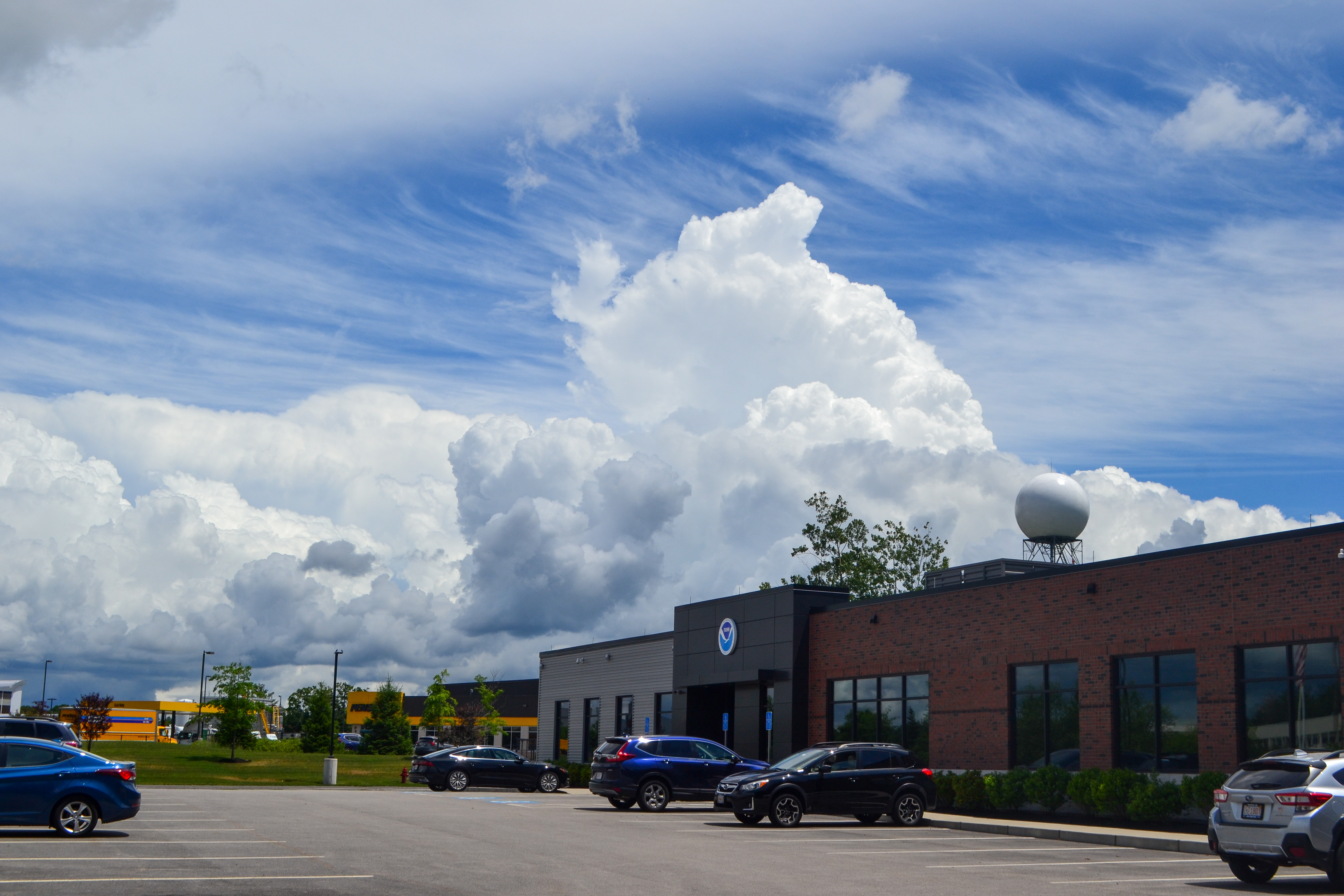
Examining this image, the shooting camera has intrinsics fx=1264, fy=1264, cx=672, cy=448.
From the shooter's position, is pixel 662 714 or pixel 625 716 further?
pixel 625 716

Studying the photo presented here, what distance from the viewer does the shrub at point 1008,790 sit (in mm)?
26578

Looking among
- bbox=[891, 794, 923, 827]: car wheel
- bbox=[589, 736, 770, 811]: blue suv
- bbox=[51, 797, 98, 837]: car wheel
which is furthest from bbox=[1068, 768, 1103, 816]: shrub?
bbox=[51, 797, 98, 837]: car wheel

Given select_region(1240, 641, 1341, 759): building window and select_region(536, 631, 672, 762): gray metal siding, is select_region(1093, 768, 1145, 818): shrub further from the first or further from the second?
select_region(536, 631, 672, 762): gray metal siding

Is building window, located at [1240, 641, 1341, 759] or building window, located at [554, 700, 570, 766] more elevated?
Result: building window, located at [1240, 641, 1341, 759]

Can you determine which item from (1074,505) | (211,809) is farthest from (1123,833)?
(211,809)

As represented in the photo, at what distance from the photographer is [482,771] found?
37875mm

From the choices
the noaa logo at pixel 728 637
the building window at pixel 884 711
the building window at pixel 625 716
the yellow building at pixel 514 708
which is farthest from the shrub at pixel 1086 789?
the yellow building at pixel 514 708

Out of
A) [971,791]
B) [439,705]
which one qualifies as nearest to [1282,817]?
[971,791]

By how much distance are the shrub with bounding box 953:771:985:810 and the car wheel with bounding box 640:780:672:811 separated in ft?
21.2

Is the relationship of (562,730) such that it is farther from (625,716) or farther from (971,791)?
(971,791)

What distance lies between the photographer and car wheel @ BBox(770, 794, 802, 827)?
2356cm

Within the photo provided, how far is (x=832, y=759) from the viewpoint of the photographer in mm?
24312

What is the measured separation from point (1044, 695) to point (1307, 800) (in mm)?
13163

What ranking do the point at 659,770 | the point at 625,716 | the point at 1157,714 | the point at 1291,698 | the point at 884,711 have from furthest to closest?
the point at 625,716
the point at 884,711
the point at 659,770
the point at 1157,714
the point at 1291,698
